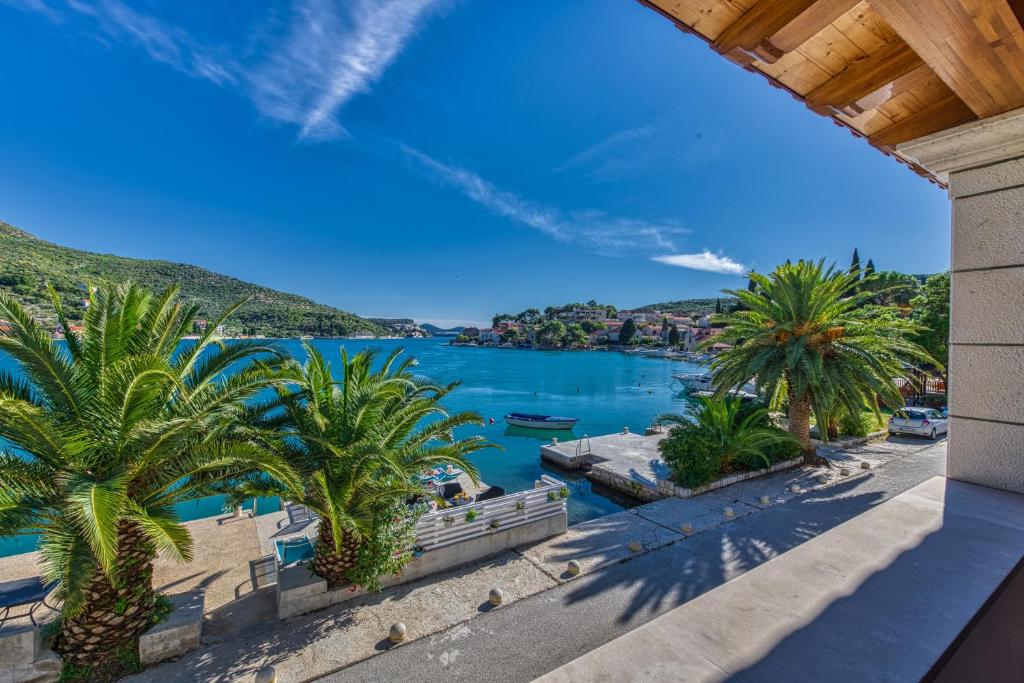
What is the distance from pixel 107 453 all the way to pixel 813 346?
1380 cm

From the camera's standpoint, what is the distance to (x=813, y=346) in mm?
11461

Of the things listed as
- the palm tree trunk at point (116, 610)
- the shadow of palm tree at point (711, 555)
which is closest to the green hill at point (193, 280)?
the palm tree trunk at point (116, 610)

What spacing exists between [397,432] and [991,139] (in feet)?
21.8

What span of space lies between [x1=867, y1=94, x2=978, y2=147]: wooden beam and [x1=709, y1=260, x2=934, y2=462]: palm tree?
9.23 meters

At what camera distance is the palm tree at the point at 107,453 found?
4.42 m

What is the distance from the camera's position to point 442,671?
484cm

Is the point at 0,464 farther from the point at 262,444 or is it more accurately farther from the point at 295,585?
the point at 295,585

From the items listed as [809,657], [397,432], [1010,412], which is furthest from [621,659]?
[397,432]

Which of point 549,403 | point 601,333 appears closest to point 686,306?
point 601,333

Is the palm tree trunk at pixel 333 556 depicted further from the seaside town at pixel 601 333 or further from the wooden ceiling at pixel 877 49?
the seaside town at pixel 601 333

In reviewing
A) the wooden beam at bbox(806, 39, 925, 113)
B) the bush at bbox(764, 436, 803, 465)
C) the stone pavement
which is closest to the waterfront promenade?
the stone pavement

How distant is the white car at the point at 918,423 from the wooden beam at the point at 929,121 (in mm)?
16311

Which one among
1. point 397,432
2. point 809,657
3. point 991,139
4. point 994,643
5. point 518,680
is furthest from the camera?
point 397,432

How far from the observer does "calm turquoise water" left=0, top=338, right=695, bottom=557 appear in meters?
14.7
